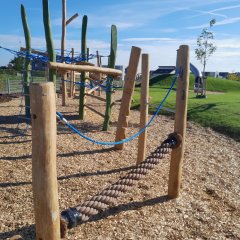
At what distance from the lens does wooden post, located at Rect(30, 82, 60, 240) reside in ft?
5.83

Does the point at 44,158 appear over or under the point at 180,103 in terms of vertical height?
under

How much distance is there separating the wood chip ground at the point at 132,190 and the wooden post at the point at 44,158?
0.85m

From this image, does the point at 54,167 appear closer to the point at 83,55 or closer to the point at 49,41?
the point at 49,41

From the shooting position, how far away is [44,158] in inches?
72.8

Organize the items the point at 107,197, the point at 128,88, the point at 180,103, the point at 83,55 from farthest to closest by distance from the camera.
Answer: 1. the point at 83,55
2. the point at 128,88
3. the point at 180,103
4. the point at 107,197

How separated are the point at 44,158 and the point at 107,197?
869 millimetres

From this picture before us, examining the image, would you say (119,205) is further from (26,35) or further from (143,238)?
(26,35)

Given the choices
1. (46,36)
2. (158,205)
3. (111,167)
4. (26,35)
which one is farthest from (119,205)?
(26,35)

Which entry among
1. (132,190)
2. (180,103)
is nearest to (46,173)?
(180,103)

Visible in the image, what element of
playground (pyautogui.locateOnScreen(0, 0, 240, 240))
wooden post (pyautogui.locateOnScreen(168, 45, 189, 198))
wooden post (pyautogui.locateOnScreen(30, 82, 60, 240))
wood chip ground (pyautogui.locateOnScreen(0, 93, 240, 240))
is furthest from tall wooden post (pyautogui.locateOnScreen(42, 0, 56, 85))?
wooden post (pyautogui.locateOnScreen(30, 82, 60, 240))

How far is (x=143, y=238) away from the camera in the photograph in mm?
2861

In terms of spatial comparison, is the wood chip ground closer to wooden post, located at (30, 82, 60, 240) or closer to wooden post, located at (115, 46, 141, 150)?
wooden post, located at (115, 46, 141, 150)

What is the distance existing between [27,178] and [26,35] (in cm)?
443

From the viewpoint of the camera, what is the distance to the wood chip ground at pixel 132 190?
9.82 feet
